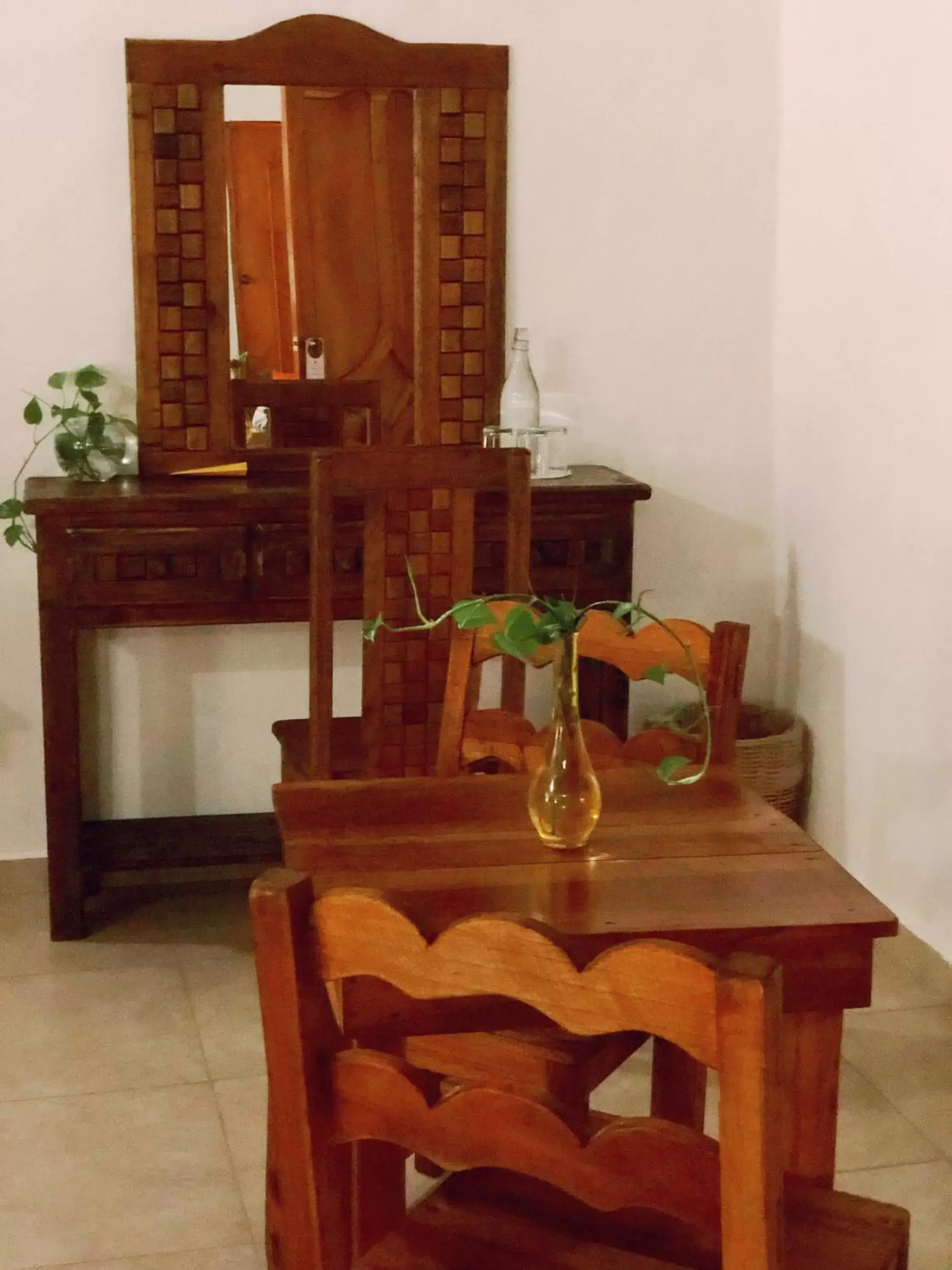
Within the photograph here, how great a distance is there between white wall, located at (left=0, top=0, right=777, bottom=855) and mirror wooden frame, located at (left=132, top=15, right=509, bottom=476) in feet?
0.17

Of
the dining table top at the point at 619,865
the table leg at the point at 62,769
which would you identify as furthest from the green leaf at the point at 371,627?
the table leg at the point at 62,769

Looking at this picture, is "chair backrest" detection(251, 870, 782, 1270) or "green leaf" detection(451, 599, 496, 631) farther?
"green leaf" detection(451, 599, 496, 631)

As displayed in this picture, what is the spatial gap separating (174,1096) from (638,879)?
130 cm

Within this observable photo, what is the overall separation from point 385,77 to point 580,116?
445 mm

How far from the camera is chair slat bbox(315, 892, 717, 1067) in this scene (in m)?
0.99

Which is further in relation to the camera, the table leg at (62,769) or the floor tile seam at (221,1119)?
the table leg at (62,769)

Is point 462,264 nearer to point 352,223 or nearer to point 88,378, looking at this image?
point 352,223

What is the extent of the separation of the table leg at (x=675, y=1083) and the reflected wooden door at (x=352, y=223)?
73.3 inches

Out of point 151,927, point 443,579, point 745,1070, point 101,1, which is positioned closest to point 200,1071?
point 151,927

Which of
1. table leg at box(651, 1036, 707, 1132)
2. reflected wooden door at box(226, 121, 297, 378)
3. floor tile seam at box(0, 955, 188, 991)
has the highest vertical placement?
reflected wooden door at box(226, 121, 297, 378)

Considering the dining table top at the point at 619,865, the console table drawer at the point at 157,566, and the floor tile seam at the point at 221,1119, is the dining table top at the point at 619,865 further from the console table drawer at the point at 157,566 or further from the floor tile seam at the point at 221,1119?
the console table drawer at the point at 157,566

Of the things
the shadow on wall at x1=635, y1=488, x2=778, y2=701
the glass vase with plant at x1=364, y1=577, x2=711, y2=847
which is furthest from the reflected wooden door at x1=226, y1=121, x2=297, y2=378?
the glass vase with plant at x1=364, y1=577, x2=711, y2=847

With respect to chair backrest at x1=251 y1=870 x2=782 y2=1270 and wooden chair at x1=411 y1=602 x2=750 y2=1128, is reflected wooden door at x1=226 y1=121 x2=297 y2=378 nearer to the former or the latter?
wooden chair at x1=411 y1=602 x2=750 y2=1128

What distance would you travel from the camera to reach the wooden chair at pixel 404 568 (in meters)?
2.62
